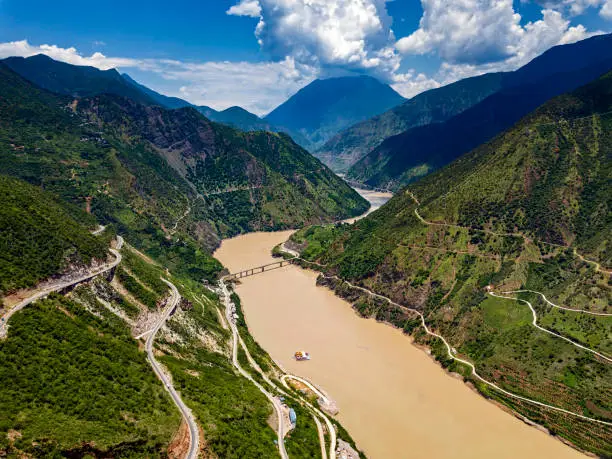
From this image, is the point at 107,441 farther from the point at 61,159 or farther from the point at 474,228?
the point at 61,159

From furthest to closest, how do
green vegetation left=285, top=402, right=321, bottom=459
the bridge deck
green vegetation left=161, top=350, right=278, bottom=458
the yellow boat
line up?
the bridge deck → the yellow boat → green vegetation left=285, top=402, right=321, bottom=459 → green vegetation left=161, top=350, right=278, bottom=458

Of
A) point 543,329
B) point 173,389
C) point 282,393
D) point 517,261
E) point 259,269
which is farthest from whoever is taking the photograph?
point 259,269

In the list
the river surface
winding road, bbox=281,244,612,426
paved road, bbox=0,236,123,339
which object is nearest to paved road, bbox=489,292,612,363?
winding road, bbox=281,244,612,426

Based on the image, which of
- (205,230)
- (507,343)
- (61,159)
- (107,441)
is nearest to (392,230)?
(507,343)

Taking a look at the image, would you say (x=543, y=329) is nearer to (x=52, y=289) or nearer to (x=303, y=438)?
(x=303, y=438)

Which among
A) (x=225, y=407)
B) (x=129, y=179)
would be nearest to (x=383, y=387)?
(x=225, y=407)

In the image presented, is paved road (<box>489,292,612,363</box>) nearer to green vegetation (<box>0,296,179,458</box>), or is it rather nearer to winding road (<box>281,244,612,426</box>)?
winding road (<box>281,244,612,426</box>)
